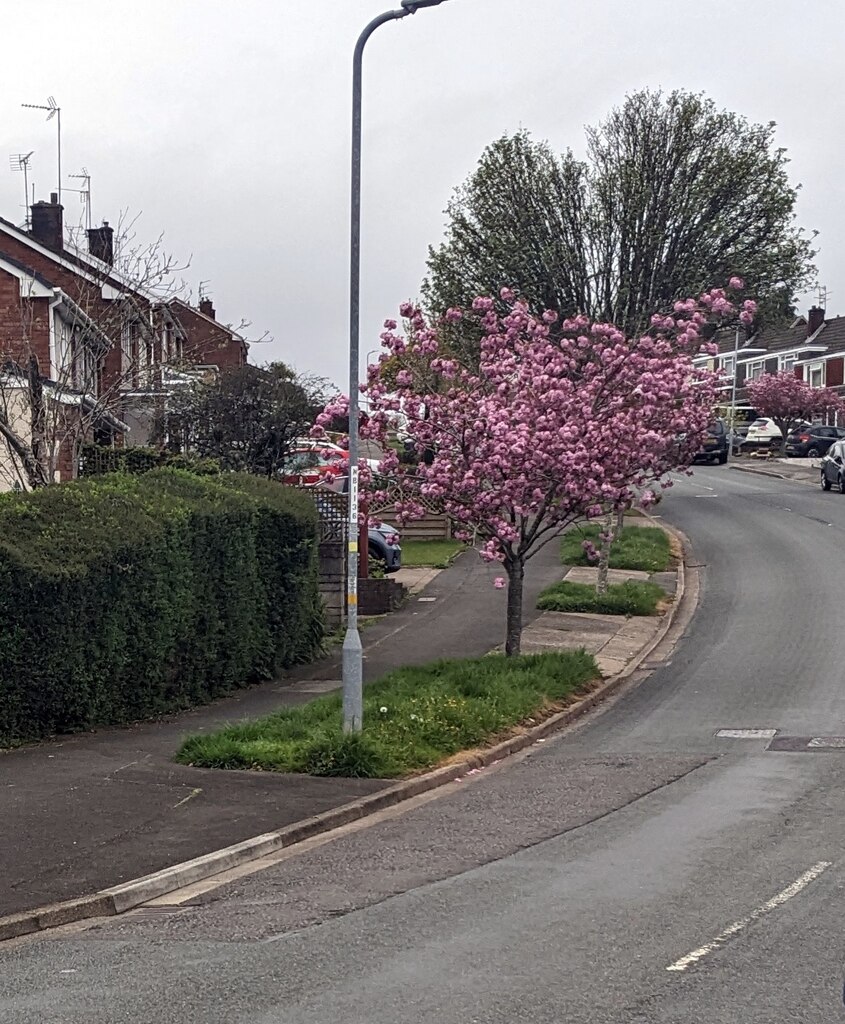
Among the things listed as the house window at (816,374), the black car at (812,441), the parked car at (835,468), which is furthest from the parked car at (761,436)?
the parked car at (835,468)

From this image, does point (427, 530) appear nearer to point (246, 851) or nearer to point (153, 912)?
point (246, 851)

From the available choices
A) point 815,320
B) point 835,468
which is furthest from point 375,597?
point 815,320

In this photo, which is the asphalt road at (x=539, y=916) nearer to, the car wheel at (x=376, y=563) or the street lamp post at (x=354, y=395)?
the street lamp post at (x=354, y=395)

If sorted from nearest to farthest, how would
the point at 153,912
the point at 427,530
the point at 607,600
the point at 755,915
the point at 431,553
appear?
the point at 755,915 < the point at 153,912 < the point at 607,600 < the point at 431,553 < the point at 427,530

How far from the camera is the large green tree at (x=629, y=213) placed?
4156 centimetres

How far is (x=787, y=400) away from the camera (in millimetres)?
75375

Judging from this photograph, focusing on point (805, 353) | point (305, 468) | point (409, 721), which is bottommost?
point (409, 721)

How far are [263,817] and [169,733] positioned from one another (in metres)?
5.09

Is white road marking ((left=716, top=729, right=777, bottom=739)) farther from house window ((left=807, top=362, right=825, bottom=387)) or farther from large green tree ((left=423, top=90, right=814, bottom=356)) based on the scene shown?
house window ((left=807, top=362, right=825, bottom=387))

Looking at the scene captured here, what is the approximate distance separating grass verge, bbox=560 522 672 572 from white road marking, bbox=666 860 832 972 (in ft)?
73.3

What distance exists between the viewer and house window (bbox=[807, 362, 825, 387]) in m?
89.8

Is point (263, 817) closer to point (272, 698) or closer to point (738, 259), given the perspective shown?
point (272, 698)

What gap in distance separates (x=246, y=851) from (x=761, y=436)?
2534 inches

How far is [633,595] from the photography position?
28.0 metres
